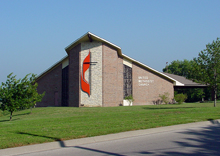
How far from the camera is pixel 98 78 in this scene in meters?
31.0

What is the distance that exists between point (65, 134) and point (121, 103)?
2327 centimetres

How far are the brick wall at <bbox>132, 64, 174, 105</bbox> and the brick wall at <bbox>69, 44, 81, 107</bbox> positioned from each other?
7.79m

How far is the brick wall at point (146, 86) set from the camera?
34616 millimetres

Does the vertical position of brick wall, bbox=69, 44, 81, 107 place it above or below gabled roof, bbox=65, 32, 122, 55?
below

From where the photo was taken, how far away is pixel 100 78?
3098 cm

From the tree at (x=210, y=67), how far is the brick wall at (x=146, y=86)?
1154 cm

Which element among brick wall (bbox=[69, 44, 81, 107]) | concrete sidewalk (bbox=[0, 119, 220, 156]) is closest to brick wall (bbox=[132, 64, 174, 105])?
brick wall (bbox=[69, 44, 81, 107])

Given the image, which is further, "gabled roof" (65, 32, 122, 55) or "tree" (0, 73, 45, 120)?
"gabled roof" (65, 32, 122, 55)

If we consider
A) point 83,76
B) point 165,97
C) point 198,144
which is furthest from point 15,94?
point 165,97

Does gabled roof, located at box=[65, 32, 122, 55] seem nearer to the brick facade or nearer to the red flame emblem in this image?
the brick facade

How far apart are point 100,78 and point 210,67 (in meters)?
12.8

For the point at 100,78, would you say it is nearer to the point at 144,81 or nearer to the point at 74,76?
the point at 74,76

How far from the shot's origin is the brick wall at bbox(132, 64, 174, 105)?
34.6m

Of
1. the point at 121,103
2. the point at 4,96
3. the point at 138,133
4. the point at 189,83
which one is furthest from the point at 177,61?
the point at 138,133
